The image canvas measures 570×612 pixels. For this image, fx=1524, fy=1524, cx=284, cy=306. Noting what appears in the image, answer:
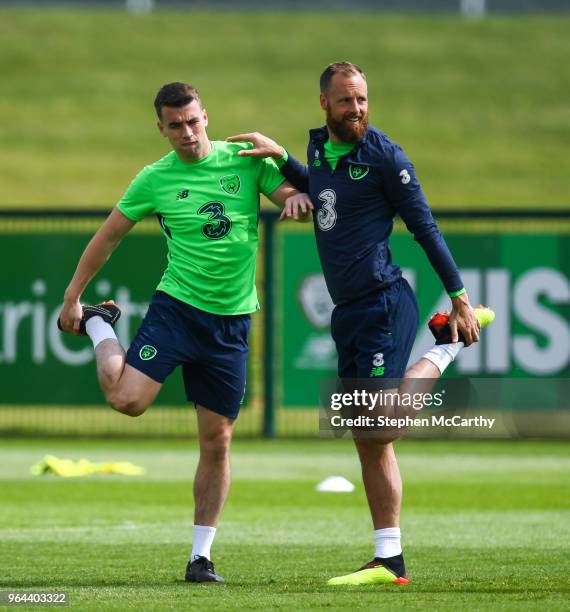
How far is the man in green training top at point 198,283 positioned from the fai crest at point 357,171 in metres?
0.49

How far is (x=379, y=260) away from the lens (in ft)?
24.0

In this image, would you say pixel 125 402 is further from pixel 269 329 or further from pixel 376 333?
pixel 269 329

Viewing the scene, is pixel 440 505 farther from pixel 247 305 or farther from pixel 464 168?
pixel 464 168

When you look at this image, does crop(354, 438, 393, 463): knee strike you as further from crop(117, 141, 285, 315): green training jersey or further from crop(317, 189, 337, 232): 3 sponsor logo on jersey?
crop(317, 189, 337, 232): 3 sponsor logo on jersey

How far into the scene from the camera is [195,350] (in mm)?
7578

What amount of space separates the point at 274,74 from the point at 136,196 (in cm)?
3379

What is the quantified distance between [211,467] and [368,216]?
4.94 feet

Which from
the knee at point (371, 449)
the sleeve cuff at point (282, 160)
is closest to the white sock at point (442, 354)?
the knee at point (371, 449)

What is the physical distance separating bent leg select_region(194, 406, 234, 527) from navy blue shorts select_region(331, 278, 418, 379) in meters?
0.69

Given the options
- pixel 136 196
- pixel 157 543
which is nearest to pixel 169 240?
pixel 136 196

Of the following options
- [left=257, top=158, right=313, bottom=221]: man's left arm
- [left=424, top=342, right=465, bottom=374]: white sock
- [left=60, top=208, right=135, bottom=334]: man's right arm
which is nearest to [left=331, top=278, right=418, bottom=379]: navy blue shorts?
[left=424, top=342, right=465, bottom=374]: white sock

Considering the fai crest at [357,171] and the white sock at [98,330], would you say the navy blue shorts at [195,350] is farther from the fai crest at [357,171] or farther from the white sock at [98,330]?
the fai crest at [357,171]

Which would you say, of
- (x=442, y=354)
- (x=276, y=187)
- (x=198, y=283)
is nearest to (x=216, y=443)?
(x=198, y=283)

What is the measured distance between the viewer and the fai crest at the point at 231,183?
765 cm
